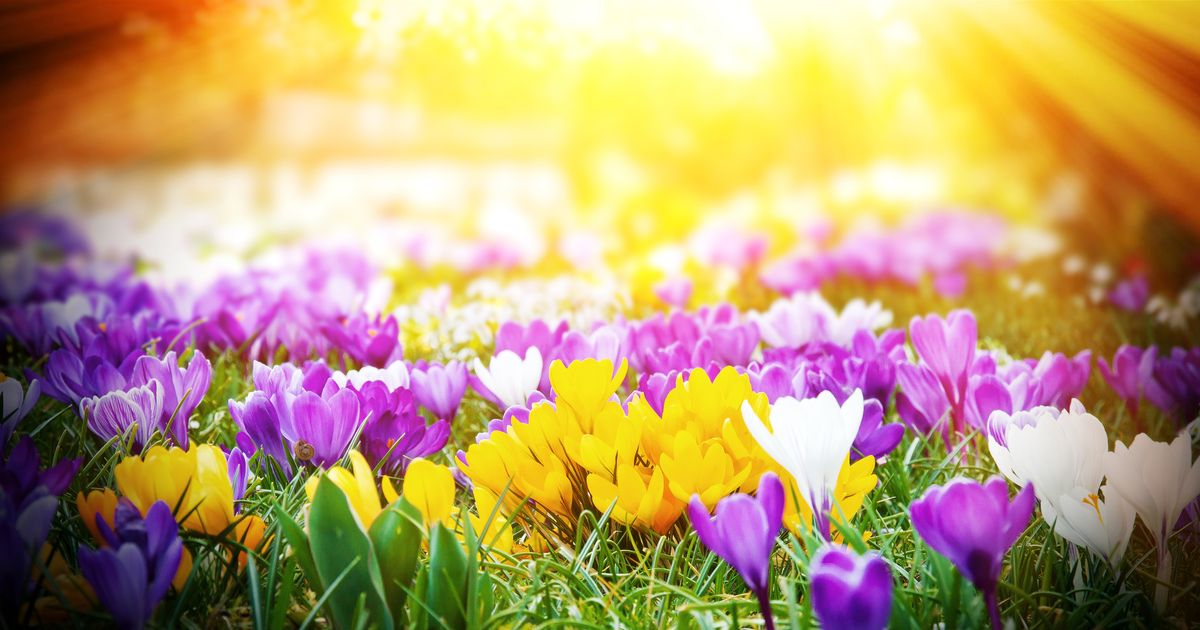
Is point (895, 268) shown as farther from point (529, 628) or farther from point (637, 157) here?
point (637, 157)

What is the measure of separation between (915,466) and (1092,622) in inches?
15.2

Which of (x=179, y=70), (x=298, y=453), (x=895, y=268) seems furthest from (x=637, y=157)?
(x=298, y=453)

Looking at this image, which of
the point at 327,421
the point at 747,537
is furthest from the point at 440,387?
the point at 747,537

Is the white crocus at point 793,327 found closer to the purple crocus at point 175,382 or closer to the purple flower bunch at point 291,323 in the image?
the purple flower bunch at point 291,323

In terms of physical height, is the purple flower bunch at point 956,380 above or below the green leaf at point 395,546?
below

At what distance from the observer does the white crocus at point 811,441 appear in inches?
31.5

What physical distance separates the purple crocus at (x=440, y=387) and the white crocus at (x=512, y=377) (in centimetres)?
3

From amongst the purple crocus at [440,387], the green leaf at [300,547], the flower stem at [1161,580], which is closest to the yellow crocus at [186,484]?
the green leaf at [300,547]

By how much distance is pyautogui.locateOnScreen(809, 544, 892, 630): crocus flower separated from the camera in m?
0.63

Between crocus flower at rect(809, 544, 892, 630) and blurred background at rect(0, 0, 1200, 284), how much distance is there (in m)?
1.33

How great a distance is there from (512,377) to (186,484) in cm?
43

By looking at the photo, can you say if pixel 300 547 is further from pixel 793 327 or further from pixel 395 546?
pixel 793 327

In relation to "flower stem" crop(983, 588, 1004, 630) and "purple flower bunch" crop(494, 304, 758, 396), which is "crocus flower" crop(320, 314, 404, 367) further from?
"flower stem" crop(983, 588, 1004, 630)

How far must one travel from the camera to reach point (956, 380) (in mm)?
1149
